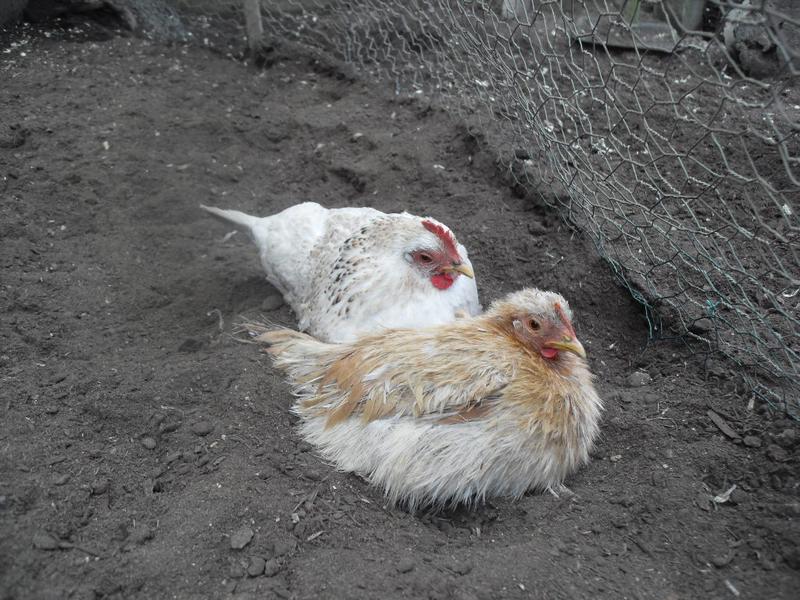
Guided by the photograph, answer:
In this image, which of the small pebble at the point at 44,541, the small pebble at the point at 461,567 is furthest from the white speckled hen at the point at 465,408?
the small pebble at the point at 44,541

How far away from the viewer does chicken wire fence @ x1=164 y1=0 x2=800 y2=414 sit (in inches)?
112

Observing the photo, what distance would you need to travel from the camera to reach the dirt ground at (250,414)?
7.10ft

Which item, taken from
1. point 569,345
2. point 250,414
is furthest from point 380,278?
point 569,345

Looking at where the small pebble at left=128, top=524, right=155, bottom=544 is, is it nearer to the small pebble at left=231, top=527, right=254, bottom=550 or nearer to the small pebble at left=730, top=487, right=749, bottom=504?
the small pebble at left=231, top=527, right=254, bottom=550

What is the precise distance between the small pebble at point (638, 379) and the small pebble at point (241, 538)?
191 centimetres

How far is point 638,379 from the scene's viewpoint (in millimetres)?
3086

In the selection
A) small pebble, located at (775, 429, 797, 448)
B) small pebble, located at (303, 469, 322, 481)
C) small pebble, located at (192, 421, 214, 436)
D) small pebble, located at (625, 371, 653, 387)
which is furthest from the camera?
small pebble, located at (625, 371, 653, 387)

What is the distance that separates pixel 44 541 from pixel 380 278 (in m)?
1.85

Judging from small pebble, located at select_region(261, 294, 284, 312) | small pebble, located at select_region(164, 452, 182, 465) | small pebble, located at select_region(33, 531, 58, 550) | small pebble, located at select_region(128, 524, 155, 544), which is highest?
small pebble, located at select_region(33, 531, 58, 550)

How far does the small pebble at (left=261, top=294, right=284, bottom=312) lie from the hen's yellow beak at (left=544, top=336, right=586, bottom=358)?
1.88 meters

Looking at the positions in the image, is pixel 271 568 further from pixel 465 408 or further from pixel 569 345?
pixel 569 345

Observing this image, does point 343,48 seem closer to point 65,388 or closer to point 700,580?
point 65,388

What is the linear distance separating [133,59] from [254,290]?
3181 millimetres

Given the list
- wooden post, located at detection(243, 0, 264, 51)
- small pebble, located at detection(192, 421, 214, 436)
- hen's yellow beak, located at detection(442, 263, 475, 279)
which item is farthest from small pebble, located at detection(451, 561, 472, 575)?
wooden post, located at detection(243, 0, 264, 51)
